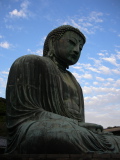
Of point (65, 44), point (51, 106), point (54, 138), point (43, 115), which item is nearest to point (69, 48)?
point (65, 44)

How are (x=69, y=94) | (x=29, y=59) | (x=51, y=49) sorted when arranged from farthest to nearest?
(x=51, y=49) → (x=69, y=94) → (x=29, y=59)

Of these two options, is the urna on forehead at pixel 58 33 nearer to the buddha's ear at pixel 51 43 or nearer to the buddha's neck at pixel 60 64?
the buddha's ear at pixel 51 43

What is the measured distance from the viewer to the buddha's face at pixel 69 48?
6.87m

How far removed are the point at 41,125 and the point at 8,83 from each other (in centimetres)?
189

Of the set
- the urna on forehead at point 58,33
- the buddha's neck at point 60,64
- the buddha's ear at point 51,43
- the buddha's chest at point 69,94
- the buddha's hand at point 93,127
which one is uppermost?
the urna on forehead at point 58,33

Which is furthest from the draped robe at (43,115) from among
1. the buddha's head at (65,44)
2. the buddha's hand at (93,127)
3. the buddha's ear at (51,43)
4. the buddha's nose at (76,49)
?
the buddha's nose at (76,49)

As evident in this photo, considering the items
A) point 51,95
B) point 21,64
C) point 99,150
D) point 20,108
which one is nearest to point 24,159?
point 99,150

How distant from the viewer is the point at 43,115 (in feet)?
16.9

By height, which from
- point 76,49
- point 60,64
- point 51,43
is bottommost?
point 60,64

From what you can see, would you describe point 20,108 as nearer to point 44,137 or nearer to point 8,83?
point 8,83

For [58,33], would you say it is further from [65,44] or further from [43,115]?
[43,115]

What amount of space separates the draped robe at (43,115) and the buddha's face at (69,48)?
453 mm

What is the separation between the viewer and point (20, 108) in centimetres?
543

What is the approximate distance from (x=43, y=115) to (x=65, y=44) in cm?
250
